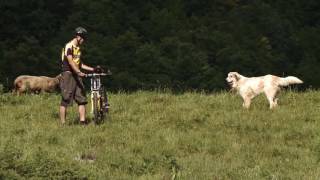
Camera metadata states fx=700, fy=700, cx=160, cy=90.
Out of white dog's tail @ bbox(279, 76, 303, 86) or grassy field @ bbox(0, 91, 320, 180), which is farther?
white dog's tail @ bbox(279, 76, 303, 86)

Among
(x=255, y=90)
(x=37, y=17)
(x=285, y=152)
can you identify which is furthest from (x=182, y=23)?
(x=285, y=152)

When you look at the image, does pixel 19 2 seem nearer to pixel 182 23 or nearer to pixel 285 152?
pixel 182 23

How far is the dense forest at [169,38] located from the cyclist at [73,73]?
107 ft

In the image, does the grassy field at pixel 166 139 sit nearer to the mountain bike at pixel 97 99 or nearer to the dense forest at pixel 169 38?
the mountain bike at pixel 97 99

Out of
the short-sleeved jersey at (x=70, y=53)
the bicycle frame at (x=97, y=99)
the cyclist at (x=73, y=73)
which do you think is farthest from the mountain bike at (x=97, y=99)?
the short-sleeved jersey at (x=70, y=53)

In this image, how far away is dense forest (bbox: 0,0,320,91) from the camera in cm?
5506

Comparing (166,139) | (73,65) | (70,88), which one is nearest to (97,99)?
(70,88)

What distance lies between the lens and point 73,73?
632 inches

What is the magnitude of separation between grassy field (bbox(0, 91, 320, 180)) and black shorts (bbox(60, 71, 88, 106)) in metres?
0.61

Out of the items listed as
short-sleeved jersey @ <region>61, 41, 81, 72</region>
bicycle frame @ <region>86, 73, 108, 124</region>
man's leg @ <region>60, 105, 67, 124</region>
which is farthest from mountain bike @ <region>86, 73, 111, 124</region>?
man's leg @ <region>60, 105, 67, 124</region>

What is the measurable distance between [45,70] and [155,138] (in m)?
40.2

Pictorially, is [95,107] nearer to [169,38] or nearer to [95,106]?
[95,106]

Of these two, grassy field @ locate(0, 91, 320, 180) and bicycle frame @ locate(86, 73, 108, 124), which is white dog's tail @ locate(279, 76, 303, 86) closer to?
grassy field @ locate(0, 91, 320, 180)

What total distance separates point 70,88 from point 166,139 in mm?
2722
